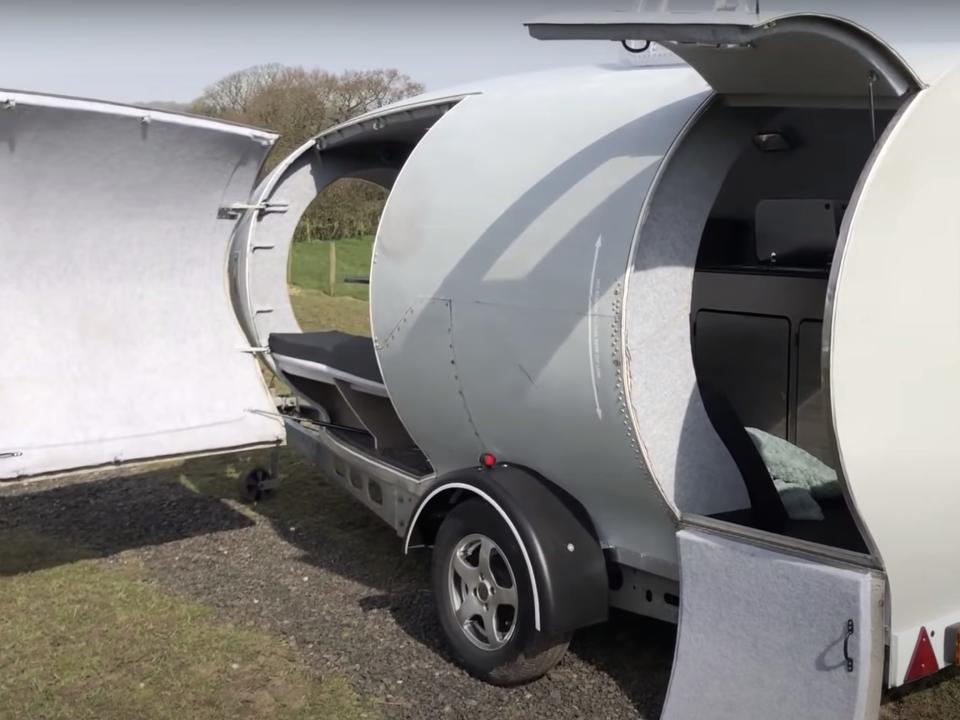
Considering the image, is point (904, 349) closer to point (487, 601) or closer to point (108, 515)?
point (487, 601)

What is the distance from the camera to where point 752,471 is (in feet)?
14.7

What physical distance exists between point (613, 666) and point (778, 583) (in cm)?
148

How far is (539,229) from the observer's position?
4.64 m

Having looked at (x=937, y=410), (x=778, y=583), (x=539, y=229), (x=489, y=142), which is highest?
(x=489, y=142)

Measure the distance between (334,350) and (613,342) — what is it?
3031mm

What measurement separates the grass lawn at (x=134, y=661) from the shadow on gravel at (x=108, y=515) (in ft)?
2.13

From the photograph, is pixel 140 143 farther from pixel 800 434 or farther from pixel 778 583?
pixel 778 583

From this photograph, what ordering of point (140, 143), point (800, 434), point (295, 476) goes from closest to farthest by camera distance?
point (800, 434) < point (140, 143) < point (295, 476)

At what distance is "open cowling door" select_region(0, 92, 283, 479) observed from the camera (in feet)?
20.4

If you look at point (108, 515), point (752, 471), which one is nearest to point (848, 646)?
point (752, 471)

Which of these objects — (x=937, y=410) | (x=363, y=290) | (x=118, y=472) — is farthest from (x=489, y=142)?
(x=363, y=290)

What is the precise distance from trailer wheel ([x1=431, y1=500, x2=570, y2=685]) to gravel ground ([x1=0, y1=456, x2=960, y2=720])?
5.1 inches

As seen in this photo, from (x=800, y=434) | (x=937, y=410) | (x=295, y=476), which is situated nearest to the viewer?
(x=937, y=410)

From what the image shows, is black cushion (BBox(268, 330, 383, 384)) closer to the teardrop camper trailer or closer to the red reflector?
the teardrop camper trailer
